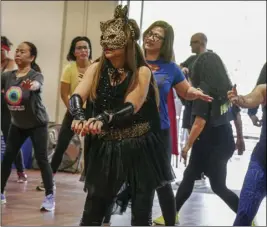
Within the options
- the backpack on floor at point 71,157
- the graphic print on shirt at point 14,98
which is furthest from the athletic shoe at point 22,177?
the graphic print on shirt at point 14,98

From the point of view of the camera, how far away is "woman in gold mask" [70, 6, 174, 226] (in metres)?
2.20

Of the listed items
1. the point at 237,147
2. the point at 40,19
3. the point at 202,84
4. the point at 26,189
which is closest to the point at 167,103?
the point at 202,84

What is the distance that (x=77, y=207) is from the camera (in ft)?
11.4

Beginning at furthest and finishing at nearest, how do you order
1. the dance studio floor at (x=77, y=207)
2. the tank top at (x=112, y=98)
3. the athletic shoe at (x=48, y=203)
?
the athletic shoe at (x=48, y=203), the dance studio floor at (x=77, y=207), the tank top at (x=112, y=98)

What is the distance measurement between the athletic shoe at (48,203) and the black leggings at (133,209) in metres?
1.36

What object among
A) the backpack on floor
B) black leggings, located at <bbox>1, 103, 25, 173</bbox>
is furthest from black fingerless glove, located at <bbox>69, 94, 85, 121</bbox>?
the backpack on floor

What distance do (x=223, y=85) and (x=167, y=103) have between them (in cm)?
38

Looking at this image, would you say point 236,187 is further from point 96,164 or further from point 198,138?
point 96,164

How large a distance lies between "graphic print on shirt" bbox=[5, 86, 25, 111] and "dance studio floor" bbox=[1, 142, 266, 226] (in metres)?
0.64

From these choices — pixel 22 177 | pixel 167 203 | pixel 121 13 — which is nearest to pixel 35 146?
pixel 22 177

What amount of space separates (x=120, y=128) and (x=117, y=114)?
13 cm

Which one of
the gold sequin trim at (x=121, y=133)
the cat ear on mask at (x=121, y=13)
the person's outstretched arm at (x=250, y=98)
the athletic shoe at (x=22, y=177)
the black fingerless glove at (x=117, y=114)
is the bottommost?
the athletic shoe at (x=22, y=177)

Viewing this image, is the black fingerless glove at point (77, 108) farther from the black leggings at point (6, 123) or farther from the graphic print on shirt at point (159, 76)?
the black leggings at point (6, 123)

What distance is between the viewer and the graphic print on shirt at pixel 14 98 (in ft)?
11.6
